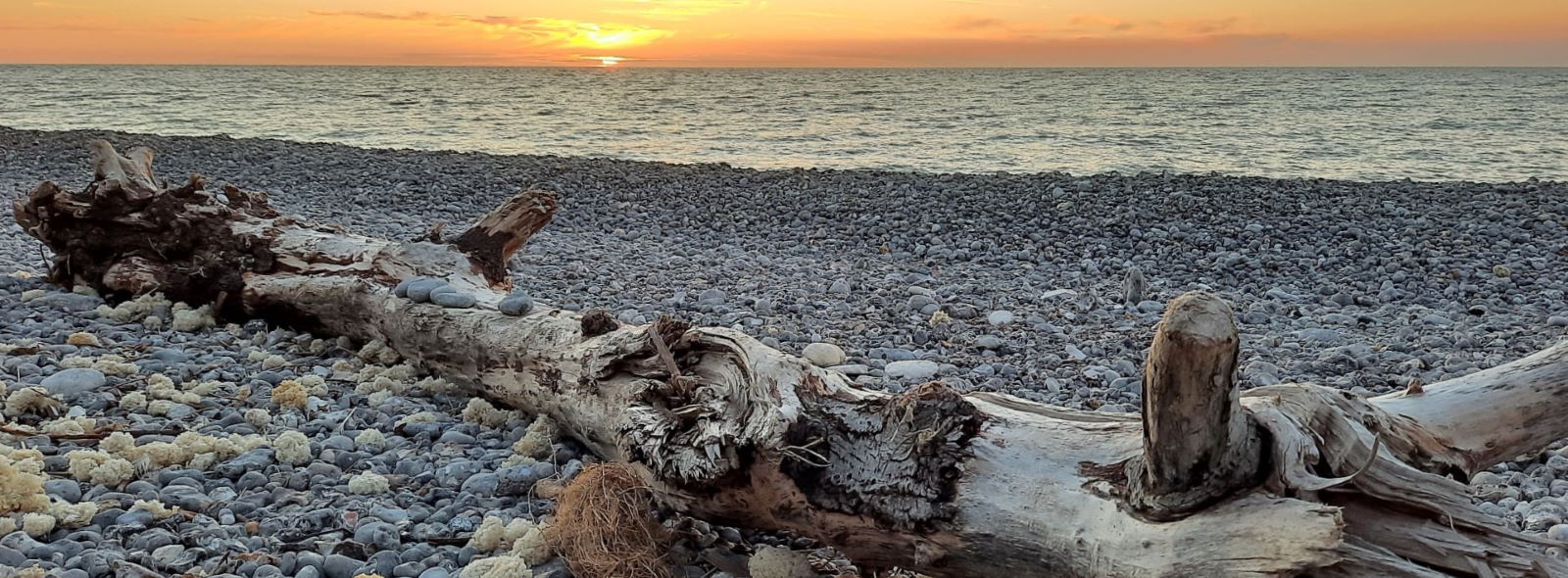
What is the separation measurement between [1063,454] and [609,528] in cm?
118

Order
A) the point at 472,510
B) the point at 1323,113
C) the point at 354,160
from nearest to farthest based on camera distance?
the point at 472,510 → the point at 354,160 → the point at 1323,113

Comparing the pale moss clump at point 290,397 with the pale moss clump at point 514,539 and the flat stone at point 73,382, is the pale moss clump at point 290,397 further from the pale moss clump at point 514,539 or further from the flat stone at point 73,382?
the pale moss clump at point 514,539

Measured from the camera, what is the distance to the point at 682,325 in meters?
3.06

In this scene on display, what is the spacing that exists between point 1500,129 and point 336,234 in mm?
25486

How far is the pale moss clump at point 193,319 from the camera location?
186 inches

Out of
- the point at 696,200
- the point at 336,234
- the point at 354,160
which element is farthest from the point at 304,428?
the point at 354,160

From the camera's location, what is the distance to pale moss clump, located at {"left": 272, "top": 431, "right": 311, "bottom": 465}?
10.5 ft

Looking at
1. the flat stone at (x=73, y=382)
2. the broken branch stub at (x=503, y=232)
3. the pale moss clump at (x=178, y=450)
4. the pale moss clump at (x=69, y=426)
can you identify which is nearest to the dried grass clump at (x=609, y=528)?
the pale moss clump at (x=178, y=450)

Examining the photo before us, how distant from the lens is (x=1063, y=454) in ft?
7.35

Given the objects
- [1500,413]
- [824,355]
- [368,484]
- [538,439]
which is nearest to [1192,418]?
[1500,413]

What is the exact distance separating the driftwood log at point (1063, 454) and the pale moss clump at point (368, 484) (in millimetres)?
639

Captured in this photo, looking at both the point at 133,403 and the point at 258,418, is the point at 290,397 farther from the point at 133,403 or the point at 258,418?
the point at 133,403

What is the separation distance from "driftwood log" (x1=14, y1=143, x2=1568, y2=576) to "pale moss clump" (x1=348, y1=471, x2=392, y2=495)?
639 millimetres

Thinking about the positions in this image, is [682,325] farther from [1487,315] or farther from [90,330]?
[1487,315]
